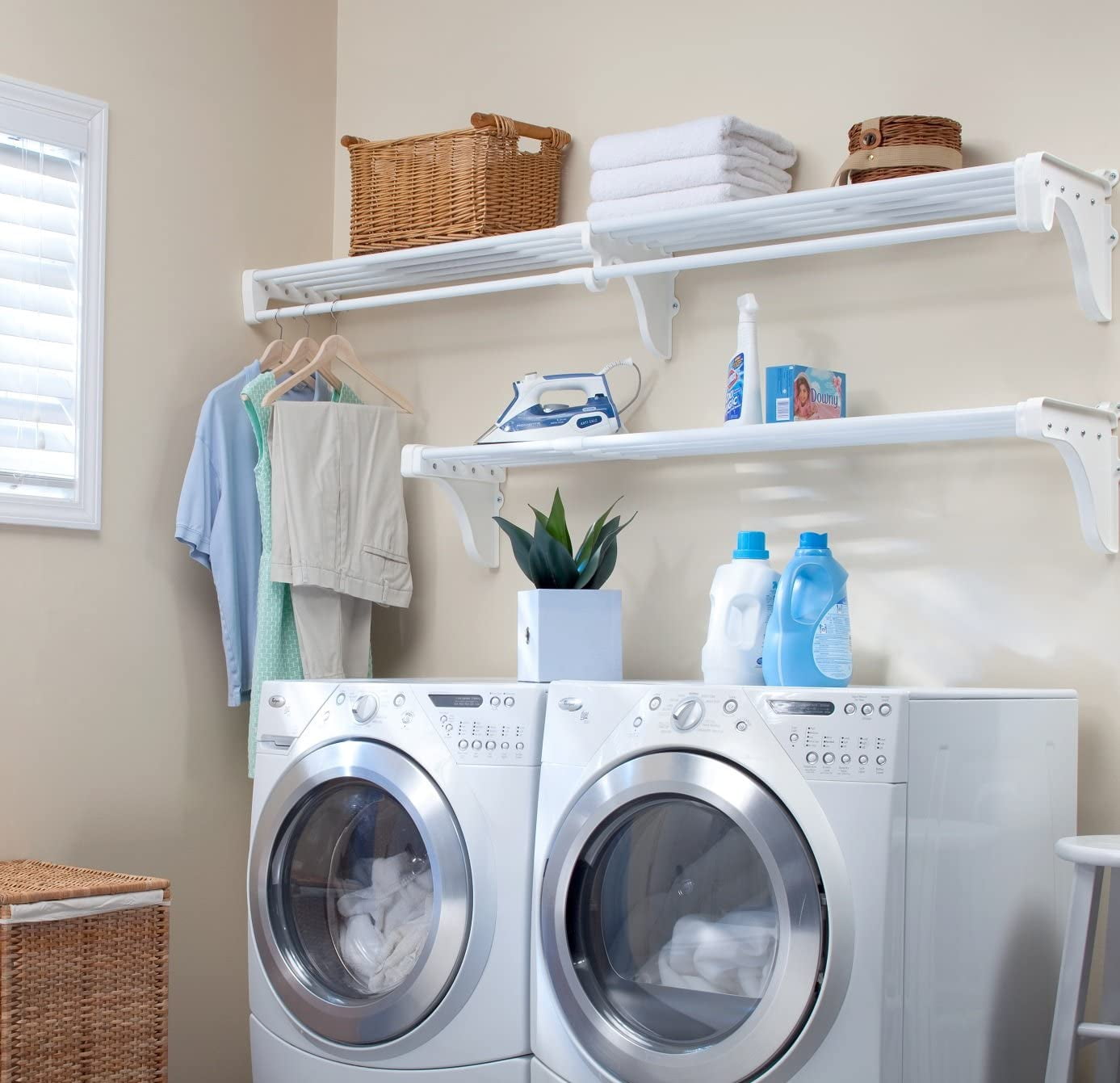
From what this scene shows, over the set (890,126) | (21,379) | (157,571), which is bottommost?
(157,571)

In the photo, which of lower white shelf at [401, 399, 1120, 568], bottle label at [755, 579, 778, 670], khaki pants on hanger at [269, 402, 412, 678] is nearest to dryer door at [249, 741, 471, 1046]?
khaki pants on hanger at [269, 402, 412, 678]

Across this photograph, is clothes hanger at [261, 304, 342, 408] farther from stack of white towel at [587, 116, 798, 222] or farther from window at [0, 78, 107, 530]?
stack of white towel at [587, 116, 798, 222]

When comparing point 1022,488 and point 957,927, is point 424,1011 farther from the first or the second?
point 1022,488

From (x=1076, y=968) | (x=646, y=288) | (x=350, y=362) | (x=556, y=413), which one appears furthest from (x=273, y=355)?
(x=1076, y=968)

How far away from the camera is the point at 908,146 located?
2.18 meters

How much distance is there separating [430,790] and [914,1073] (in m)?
0.82

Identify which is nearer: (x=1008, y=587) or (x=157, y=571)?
(x=1008, y=587)

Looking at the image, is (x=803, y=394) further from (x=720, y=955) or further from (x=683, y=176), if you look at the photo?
(x=720, y=955)

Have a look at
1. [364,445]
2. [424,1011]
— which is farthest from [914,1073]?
[364,445]

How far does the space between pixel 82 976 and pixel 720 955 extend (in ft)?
3.34

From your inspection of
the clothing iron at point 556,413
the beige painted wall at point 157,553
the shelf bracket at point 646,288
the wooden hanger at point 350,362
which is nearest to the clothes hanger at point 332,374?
the wooden hanger at point 350,362

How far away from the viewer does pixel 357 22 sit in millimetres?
3102

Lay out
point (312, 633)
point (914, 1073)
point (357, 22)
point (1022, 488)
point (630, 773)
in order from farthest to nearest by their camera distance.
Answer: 1. point (357, 22)
2. point (312, 633)
3. point (1022, 488)
4. point (630, 773)
5. point (914, 1073)

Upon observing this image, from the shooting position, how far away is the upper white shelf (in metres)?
2.07
